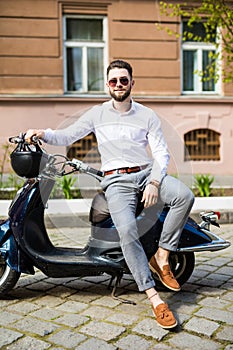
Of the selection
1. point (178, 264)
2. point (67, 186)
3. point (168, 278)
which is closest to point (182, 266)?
point (178, 264)

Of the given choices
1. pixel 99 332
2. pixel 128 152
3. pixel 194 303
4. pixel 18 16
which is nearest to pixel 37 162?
pixel 128 152

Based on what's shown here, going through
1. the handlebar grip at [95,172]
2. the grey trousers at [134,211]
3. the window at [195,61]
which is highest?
the window at [195,61]

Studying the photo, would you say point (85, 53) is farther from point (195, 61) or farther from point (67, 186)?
point (67, 186)

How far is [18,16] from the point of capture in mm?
10531

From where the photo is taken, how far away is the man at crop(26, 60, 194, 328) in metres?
2.97

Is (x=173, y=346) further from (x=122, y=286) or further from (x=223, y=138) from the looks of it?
(x=223, y=138)

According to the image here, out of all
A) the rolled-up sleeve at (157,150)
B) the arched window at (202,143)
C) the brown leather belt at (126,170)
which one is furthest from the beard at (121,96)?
the arched window at (202,143)

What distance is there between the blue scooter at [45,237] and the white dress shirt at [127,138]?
150 millimetres

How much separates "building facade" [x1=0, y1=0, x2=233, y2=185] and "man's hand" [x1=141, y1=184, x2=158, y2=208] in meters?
7.37

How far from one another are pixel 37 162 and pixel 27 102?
7818 mm

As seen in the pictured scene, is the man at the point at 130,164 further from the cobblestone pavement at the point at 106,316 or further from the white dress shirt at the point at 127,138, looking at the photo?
the cobblestone pavement at the point at 106,316

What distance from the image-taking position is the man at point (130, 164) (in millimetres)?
2971

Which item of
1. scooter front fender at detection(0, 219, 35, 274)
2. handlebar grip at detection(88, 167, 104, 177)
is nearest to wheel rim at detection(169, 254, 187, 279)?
handlebar grip at detection(88, 167, 104, 177)

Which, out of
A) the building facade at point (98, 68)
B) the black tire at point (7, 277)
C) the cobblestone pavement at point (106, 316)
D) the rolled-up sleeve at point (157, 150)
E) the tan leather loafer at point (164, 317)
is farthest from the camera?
the building facade at point (98, 68)
